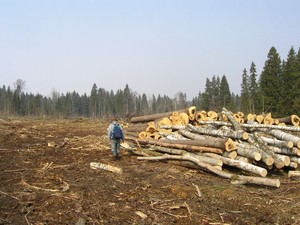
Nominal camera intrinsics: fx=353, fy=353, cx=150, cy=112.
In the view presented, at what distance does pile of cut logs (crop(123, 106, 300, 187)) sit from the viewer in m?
10.3

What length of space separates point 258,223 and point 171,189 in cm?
244

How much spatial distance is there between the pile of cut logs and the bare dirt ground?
0.35 metres

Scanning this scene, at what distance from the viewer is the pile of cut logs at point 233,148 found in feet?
33.8

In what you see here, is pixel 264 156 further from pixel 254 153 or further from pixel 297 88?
pixel 297 88

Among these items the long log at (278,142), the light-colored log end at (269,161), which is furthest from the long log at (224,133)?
the light-colored log end at (269,161)

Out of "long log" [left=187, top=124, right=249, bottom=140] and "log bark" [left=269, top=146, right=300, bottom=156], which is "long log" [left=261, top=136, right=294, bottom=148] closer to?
"log bark" [left=269, top=146, right=300, bottom=156]

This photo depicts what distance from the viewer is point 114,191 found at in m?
8.30

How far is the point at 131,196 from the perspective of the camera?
26.0 ft

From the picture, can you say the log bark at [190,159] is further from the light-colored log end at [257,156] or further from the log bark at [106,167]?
the log bark at [106,167]

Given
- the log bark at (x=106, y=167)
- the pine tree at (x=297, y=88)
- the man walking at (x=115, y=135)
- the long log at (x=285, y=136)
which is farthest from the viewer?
the pine tree at (x=297, y=88)

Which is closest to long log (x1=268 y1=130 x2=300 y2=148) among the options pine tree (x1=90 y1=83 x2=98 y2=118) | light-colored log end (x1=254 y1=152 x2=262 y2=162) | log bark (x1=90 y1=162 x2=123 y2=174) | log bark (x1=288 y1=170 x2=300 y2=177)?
log bark (x1=288 y1=170 x2=300 y2=177)

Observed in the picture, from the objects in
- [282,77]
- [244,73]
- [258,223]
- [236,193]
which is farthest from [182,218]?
[244,73]

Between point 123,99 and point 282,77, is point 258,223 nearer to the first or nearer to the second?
point 282,77

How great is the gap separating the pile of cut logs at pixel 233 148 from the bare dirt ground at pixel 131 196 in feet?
1.15
